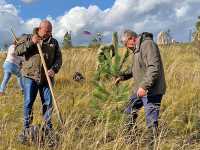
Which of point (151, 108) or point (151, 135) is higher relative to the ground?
point (151, 108)

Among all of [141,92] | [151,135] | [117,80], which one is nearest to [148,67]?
[141,92]

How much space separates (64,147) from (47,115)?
5.02 feet

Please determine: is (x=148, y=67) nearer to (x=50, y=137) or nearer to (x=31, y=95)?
(x=50, y=137)

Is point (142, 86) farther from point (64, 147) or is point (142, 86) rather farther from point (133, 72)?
point (64, 147)

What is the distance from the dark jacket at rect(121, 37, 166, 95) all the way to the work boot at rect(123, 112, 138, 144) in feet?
1.56

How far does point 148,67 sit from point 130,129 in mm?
913

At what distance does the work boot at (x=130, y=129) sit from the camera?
6387 mm

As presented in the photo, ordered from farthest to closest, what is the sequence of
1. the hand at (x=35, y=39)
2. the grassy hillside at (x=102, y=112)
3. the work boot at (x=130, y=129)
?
the hand at (x=35, y=39) → the grassy hillside at (x=102, y=112) → the work boot at (x=130, y=129)

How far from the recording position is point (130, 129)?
23.4 ft

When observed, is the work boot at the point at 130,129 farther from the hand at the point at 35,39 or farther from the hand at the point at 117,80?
the hand at the point at 35,39

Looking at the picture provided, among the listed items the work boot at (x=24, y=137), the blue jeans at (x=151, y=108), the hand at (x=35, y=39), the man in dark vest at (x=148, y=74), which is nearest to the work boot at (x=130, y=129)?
the man in dark vest at (x=148, y=74)

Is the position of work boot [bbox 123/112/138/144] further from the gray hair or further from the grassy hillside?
the gray hair

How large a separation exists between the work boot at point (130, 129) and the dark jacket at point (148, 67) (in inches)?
18.7

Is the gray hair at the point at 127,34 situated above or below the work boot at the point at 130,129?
above
